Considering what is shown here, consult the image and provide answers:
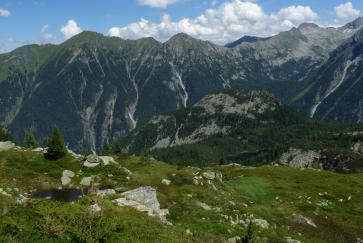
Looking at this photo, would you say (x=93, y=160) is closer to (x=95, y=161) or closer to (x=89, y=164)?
(x=95, y=161)

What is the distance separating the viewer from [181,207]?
60219mm

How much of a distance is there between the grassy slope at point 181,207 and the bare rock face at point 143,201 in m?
3.03

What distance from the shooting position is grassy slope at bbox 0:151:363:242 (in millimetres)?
29219

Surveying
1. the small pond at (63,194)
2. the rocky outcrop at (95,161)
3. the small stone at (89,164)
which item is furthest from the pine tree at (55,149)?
the small pond at (63,194)

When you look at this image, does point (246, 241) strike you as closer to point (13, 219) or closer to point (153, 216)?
point (153, 216)

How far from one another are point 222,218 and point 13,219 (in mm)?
30112

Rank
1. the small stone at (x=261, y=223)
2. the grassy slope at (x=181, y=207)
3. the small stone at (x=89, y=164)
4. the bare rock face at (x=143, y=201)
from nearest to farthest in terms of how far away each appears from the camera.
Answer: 1. the grassy slope at (x=181, y=207)
2. the bare rock face at (x=143, y=201)
3. the small stone at (x=261, y=223)
4. the small stone at (x=89, y=164)

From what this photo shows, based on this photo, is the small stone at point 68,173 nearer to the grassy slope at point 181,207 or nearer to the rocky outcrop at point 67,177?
the rocky outcrop at point 67,177

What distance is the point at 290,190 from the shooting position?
3322 inches

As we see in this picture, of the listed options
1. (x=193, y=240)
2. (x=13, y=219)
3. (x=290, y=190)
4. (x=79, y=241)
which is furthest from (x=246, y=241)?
(x=290, y=190)

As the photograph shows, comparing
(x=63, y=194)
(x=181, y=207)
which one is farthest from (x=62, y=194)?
(x=181, y=207)

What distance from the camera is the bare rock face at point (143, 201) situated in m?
42.6

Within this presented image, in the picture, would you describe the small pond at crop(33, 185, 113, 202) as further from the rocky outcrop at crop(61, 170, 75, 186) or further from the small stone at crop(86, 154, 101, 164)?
the small stone at crop(86, 154, 101, 164)

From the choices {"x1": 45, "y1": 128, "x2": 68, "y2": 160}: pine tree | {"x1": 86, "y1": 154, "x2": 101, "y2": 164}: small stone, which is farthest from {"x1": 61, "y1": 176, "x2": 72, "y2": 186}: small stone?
{"x1": 45, "y1": 128, "x2": 68, "y2": 160}: pine tree
